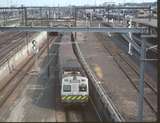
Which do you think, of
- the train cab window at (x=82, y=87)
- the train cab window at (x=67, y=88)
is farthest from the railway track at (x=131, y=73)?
the train cab window at (x=67, y=88)

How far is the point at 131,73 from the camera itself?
1299 inches

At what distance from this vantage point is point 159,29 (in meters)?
12.1

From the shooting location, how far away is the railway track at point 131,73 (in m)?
23.7

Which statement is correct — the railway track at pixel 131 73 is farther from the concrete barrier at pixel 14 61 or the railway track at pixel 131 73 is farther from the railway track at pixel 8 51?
the railway track at pixel 8 51

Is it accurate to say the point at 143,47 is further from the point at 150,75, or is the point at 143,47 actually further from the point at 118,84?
the point at 150,75

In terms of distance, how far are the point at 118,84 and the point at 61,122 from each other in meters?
7.54

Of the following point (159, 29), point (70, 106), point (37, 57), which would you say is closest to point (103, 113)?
point (70, 106)

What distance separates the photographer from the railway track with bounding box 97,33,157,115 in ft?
77.7

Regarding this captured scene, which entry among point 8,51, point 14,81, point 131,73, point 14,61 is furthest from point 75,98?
point 8,51

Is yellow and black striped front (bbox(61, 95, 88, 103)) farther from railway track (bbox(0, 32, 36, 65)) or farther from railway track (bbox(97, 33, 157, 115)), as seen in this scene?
railway track (bbox(0, 32, 36, 65))

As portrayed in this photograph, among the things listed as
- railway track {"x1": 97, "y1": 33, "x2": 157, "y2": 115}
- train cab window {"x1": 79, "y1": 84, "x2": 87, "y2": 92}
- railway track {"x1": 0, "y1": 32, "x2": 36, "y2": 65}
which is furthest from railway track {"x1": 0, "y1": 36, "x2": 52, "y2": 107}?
railway track {"x1": 97, "y1": 33, "x2": 157, "y2": 115}

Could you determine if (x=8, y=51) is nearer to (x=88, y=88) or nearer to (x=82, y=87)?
(x=88, y=88)

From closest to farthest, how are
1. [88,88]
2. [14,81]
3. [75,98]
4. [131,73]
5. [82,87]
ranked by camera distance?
[75,98] → [82,87] → [88,88] → [131,73] → [14,81]

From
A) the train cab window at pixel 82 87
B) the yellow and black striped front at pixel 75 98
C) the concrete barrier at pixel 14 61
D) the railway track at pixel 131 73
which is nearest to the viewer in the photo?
the railway track at pixel 131 73
